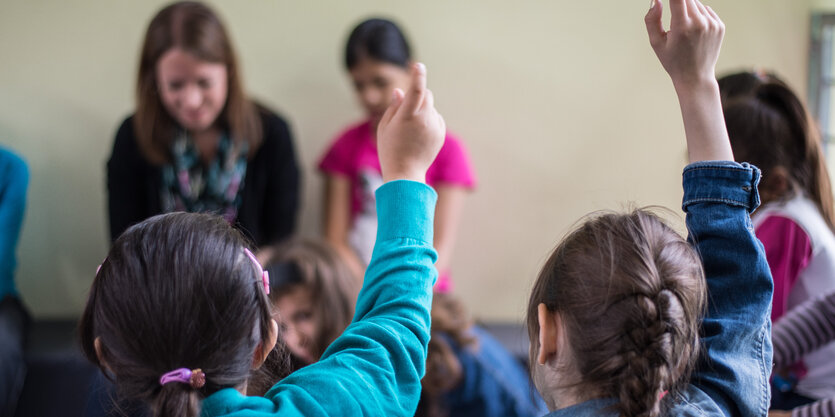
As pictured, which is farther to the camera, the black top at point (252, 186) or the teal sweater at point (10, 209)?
the black top at point (252, 186)

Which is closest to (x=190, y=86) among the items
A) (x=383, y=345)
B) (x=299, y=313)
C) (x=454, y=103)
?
(x=299, y=313)

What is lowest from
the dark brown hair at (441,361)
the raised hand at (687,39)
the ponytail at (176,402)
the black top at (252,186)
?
the dark brown hair at (441,361)

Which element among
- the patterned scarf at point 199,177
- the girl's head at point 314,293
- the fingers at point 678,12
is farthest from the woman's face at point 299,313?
the fingers at point 678,12

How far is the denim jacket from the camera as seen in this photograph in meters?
0.61

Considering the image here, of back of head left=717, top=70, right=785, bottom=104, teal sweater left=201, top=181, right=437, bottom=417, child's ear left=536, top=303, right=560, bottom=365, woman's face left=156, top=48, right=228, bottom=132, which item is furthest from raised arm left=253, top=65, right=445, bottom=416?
woman's face left=156, top=48, right=228, bottom=132

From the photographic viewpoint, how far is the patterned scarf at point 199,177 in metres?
1.64

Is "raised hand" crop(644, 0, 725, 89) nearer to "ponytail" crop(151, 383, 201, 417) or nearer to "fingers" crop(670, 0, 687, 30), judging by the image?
"fingers" crop(670, 0, 687, 30)

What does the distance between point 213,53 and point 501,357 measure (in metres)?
0.89

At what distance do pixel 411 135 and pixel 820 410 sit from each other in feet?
1.88

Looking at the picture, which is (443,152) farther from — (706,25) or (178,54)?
(706,25)

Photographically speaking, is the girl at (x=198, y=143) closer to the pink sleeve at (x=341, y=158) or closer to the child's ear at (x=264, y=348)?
the pink sleeve at (x=341, y=158)

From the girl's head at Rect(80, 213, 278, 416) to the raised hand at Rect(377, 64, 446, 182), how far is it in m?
0.17

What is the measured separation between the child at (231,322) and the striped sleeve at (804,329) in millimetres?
575

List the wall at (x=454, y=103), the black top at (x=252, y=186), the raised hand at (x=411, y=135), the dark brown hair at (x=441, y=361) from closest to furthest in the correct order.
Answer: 1. the raised hand at (x=411, y=135)
2. the dark brown hair at (x=441, y=361)
3. the black top at (x=252, y=186)
4. the wall at (x=454, y=103)
